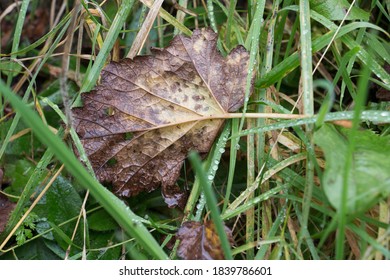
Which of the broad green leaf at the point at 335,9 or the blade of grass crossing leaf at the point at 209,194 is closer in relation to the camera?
the blade of grass crossing leaf at the point at 209,194

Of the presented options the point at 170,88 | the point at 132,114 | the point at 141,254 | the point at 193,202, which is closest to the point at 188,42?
the point at 170,88

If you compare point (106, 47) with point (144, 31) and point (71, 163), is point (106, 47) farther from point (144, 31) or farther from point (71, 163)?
point (71, 163)

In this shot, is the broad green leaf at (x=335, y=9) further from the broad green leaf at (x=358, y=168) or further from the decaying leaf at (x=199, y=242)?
the decaying leaf at (x=199, y=242)

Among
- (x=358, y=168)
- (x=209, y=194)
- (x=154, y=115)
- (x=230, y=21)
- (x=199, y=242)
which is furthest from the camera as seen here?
(x=230, y=21)

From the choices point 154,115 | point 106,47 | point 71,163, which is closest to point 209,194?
point 71,163

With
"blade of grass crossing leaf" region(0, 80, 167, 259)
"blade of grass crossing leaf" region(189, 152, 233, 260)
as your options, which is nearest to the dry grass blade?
"blade of grass crossing leaf" region(0, 80, 167, 259)

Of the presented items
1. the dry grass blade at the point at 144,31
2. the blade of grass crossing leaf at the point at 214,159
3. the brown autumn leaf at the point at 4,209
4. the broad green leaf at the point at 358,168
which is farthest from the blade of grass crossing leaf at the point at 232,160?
the brown autumn leaf at the point at 4,209
